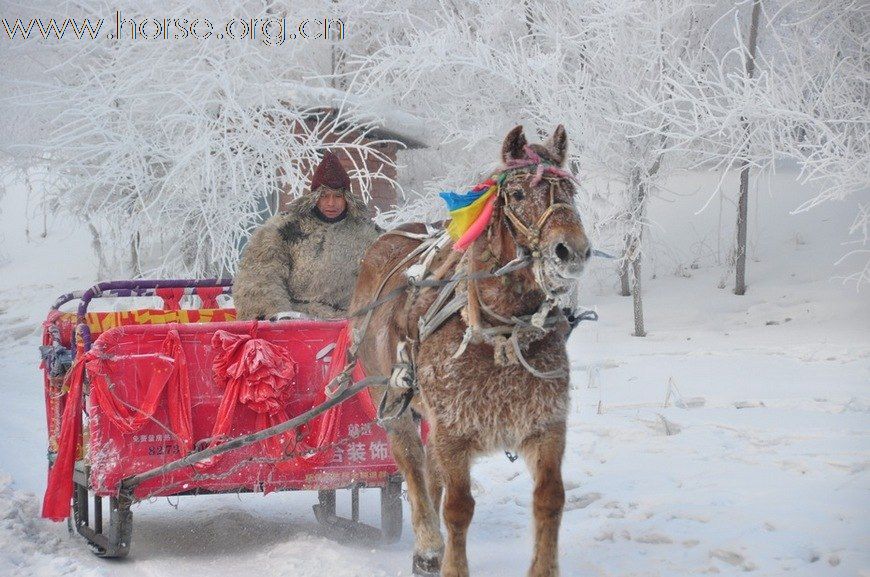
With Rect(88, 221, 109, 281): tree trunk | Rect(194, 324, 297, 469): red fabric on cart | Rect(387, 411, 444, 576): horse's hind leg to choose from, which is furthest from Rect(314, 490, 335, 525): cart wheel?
Rect(88, 221, 109, 281): tree trunk

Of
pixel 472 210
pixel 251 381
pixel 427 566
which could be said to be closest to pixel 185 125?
pixel 251 381

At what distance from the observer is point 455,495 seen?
Answer: 3.71 metres

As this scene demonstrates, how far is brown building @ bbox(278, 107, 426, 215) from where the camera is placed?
1314cm

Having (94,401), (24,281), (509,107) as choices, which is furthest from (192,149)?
(24,281)

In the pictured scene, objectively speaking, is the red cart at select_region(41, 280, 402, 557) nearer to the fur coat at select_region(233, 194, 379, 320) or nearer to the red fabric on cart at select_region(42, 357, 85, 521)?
the red fabric on cart at select_region(42, 357, 85, 521)

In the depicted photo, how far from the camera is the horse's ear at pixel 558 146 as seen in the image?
375cm

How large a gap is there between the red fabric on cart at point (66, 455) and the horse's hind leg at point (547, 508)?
8.65ft

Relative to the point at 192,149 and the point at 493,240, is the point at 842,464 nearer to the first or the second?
the point at 493,240

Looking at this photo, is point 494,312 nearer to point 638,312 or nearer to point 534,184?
point 534,184

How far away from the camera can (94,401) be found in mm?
4805

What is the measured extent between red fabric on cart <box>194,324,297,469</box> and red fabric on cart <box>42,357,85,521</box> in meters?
0.70

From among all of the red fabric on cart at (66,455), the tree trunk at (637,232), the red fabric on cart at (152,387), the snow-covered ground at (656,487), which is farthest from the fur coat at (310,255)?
the tree trunk at (637,232)

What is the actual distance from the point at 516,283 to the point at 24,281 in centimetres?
1938

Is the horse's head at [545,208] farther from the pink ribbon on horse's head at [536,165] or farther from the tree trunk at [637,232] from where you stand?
the tree trunk at [637,232]
